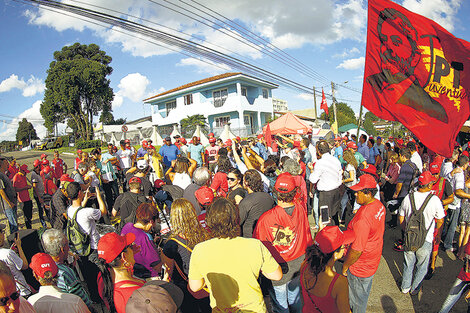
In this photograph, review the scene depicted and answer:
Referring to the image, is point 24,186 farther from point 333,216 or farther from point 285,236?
point 333,216

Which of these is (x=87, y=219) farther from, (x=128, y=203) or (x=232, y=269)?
(x=232, y=269)

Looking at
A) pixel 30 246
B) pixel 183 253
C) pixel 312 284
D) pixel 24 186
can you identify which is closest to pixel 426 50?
pixel 312 284

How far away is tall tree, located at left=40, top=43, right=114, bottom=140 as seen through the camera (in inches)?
1351

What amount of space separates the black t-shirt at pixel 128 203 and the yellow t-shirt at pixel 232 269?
6.96 ft

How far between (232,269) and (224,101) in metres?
28.7

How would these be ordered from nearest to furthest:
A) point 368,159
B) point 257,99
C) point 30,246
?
point 30,246
point 368,159
point 257,99

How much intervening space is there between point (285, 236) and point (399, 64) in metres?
3.58

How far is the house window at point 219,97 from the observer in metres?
29.9

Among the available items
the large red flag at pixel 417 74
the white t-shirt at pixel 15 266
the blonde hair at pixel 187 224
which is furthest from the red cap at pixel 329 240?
the white t-shirt at pixel 15 266

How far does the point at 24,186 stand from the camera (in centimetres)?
643

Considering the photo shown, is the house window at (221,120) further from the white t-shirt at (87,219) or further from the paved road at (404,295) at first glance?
the white t-shirt at (87,219)

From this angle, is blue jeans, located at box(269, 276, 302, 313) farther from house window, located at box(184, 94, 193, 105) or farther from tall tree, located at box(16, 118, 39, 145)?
tall tree, located at box(16, 118, 39, 145)

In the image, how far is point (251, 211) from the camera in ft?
10.6

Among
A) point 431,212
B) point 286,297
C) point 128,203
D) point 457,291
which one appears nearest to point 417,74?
point 431,212
